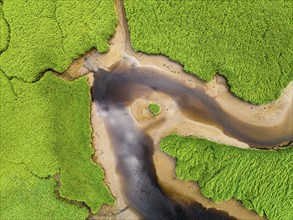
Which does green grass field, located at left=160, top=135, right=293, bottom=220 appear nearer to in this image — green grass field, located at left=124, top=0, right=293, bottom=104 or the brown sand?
the brown sand

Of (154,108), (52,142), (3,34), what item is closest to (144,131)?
(154,108)

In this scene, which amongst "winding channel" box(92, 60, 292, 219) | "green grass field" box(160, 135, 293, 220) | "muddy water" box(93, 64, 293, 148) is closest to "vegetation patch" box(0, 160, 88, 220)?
"winding channel" box(92, 60, 292, 219)

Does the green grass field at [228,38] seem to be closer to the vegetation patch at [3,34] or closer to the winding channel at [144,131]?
the winding channel at [144,131]

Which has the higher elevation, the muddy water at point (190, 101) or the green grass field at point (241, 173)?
the muddy water at point (190, 101)

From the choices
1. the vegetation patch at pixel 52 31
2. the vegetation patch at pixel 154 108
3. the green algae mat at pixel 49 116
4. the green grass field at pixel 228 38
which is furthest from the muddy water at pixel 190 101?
the vegetation patch at pixel 52 31

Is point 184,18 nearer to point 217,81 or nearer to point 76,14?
point 217,81

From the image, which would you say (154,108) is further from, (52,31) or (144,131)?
(52,31)
